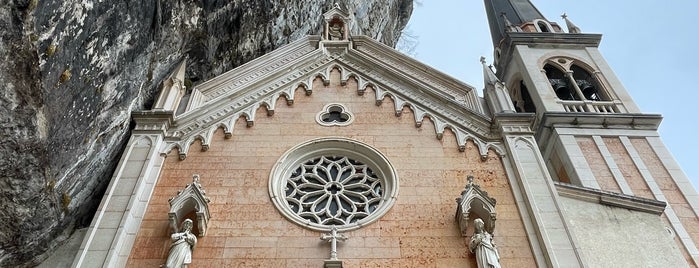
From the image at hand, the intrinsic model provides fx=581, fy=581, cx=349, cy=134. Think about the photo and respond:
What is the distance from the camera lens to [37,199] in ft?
29.9

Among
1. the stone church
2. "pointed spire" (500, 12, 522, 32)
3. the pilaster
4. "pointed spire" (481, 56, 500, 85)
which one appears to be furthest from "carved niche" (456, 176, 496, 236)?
"pointed spire" (500, 12, 522, 32)

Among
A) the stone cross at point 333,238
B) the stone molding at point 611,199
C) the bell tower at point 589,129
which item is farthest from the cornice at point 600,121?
the stone cross at point 333,238

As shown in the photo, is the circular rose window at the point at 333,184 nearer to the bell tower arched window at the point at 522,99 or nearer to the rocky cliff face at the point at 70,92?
the rocky cliff face at the point at 70,92

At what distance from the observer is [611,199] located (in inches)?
454

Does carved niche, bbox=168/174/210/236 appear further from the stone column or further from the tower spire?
the tower spire

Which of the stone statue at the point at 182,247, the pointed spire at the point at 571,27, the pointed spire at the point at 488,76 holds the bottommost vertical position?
the stone statue at the point at 182,247

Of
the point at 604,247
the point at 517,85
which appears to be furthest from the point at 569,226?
the point at 517,85

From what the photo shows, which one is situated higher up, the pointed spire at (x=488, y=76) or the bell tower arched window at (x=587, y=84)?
the bell tower arched window at (x=587, y=84)

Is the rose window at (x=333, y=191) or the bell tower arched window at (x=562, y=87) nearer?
the rose window at (x=333, y=191)

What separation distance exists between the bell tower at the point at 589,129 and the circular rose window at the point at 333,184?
10.6 ft

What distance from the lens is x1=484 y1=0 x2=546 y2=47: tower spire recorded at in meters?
24.5

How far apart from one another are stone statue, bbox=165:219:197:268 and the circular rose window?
5.61ft

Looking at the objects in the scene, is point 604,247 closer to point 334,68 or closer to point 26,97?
point 334,68

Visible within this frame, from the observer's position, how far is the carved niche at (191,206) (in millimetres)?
9883
